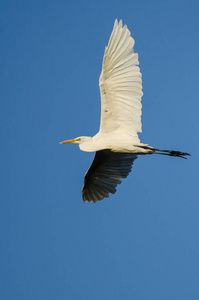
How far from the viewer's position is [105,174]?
41.7ft

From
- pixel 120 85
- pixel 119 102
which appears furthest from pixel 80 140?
pixel 120 85

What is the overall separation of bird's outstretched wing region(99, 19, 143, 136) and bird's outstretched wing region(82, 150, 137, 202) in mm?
1418

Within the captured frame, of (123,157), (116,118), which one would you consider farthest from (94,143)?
(123,157)

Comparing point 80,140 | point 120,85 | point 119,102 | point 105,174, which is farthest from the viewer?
point 105,174

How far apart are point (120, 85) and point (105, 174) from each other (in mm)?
2839

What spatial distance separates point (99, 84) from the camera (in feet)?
34.9

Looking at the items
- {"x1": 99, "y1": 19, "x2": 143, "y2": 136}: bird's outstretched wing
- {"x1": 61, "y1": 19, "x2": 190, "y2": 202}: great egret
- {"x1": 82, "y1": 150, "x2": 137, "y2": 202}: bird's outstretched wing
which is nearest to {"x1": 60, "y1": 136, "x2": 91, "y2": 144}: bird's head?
{"x1": 61, "y1": 19, "x2": 190, "y2": 202}: great egret

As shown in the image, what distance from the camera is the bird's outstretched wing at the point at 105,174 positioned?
41.1 ft

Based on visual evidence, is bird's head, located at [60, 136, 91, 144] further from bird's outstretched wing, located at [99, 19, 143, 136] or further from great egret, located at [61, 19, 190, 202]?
bird's outstretched wing, located at [99, 19, 143, 136]

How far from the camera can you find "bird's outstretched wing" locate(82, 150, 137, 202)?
41.1ft

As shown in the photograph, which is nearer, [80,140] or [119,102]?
[119,102]

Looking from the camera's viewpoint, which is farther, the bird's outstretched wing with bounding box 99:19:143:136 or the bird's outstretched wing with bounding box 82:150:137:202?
the bird's outstretched wing with bounding box 82:150:137:202

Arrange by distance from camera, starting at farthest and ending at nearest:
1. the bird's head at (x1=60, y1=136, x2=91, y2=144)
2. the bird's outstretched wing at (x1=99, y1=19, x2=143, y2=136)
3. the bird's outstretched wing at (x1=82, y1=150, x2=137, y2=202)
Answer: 1. the bird's outstretched wing at (x1=82, y1=150, x2=137, y2=202)
2. the bird's head at (x1=60, y1=136, x2=91, y2=144)
3. the bird's outstretched wing at (x1=99, y1=19, x2=143, y2=136)

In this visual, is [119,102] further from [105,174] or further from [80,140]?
[105,174]
